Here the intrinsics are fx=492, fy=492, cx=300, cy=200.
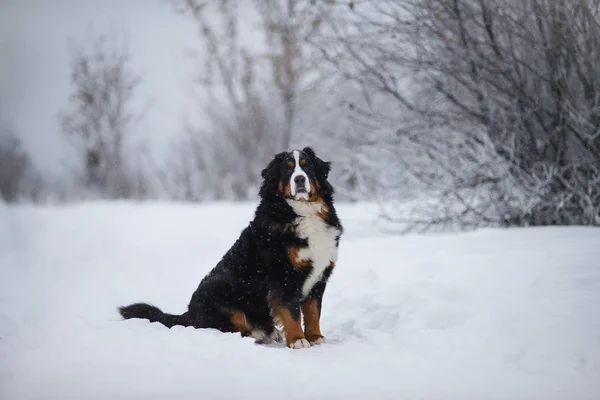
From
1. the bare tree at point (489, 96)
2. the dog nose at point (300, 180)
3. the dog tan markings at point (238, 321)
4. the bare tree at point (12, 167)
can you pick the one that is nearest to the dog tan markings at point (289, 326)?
the dog tan markings at point (238, 321)

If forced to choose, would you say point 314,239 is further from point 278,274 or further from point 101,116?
point 101,116

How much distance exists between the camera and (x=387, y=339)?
3928mm

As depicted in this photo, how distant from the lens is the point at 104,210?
1154 cm

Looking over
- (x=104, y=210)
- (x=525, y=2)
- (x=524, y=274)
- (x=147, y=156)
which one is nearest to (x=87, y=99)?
(x=147, y=156)

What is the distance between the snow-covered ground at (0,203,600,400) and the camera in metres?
2.89

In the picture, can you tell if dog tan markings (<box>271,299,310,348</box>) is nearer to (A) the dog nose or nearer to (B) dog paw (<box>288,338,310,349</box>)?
(B) dog paw (<box>288,338,310,349</box>)

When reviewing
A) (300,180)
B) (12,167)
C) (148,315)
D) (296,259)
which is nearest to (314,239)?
(296,259)

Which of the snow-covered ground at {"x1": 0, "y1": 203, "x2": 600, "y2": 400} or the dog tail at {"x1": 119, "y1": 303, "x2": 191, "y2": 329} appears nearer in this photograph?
the snow-covered ground at {"x1": 0, "y1": 203, "x2": 600, "y2": 400}

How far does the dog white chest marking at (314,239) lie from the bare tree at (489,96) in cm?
430

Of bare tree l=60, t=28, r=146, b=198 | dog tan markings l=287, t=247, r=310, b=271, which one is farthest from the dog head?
bare tree l=60, t=28, r=146, b=198

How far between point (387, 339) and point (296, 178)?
1538 millimetres

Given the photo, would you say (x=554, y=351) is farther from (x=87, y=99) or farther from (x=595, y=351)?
(x=87, y=99)

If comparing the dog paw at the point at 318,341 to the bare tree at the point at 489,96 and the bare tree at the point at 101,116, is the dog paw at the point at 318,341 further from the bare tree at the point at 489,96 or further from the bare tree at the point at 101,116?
the bare tree at the point at 101,116

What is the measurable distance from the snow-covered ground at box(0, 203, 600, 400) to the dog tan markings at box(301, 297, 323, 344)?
0.56 ft
